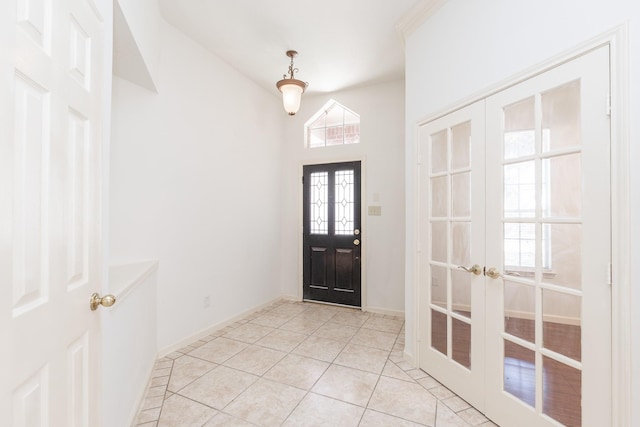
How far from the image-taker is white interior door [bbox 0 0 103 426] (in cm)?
72

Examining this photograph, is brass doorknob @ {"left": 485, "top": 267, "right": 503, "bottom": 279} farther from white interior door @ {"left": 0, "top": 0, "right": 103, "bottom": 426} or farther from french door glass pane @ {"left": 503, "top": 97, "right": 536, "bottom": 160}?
white interior door @ {"left": 0, "top": 0, "right": 103, "bottom": 426}

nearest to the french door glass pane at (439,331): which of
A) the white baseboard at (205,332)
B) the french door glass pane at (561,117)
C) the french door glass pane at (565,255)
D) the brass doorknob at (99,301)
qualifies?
the french door glass pane at (565,255)

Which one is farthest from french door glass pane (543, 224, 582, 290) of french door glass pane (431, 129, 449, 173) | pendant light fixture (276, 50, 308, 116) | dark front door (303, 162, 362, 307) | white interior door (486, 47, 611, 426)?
dark front door (303, 162, 362, 307)

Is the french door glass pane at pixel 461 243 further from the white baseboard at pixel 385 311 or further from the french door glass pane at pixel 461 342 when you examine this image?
the white baseboard at pixel 385 311

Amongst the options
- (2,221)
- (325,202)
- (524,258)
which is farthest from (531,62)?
(325,202)

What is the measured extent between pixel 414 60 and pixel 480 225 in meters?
1.57

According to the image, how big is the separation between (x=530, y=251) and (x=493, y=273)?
263mm

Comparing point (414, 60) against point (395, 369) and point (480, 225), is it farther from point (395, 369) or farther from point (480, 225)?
point (395, 369)

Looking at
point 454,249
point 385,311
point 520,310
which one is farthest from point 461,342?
point 385,311

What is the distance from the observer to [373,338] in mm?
3205

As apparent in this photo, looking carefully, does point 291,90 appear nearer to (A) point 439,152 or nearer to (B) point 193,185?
(B) point 193,185

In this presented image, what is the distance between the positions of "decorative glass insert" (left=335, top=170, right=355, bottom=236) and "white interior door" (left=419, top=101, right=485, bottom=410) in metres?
1.76

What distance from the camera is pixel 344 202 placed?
4289 mm

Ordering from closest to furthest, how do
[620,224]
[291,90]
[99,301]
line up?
[99,301] → [620,224] → [291,90]
